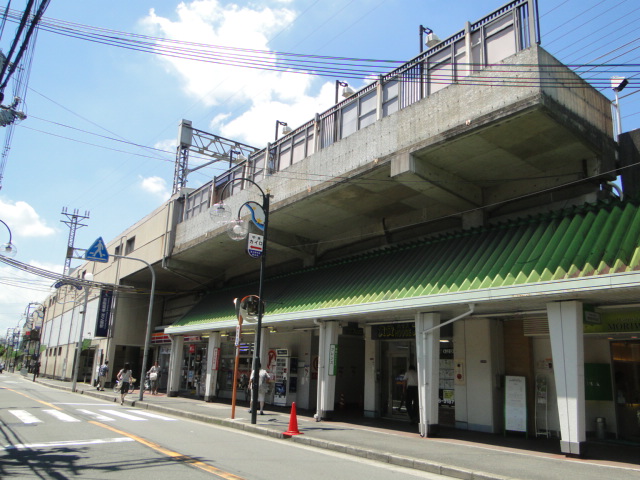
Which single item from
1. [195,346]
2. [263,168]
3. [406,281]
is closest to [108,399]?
[195,346]

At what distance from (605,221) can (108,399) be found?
23872 millimetres

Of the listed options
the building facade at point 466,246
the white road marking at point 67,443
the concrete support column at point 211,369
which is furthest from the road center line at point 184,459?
the concrete support column at point 211,369

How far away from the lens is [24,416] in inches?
578

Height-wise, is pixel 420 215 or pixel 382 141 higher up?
pixel 382 141

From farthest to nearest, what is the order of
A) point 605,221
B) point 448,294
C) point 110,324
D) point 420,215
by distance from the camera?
point 110,324
point 420,215
point 448,294
point 605,221

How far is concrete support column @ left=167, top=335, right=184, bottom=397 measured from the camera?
26.3 meters

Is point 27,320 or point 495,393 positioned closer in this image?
point 495,393

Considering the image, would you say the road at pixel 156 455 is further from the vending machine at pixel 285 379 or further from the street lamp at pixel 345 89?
the street lamp at pixel 345 89

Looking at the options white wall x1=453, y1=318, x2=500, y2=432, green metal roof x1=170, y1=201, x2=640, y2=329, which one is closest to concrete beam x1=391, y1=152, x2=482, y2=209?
green metal roof x1=170, y1=201, x2=640, y2=329

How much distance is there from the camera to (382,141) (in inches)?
585

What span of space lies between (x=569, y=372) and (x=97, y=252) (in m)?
23.2

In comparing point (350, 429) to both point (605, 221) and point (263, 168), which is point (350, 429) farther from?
point (263, 168)

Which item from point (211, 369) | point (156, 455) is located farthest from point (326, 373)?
point (211, 369)

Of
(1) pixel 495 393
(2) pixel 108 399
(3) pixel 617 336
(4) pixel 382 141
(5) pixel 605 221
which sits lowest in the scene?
(2) pixel 108 399
